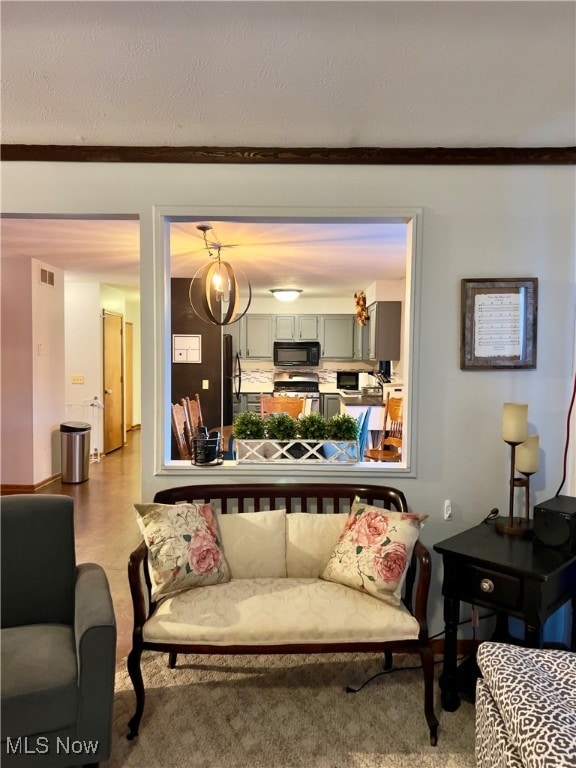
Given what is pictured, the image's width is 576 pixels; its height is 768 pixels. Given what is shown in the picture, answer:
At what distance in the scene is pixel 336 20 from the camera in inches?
59.1

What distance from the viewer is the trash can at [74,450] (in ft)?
18.1

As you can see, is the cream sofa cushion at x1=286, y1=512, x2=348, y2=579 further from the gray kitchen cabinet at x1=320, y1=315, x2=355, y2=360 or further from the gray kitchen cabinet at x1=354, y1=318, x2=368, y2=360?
the gray kitchen cabinet at x1=320, y1=315, x2=355, y2=360

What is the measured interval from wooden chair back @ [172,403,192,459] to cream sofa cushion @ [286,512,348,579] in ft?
4.65

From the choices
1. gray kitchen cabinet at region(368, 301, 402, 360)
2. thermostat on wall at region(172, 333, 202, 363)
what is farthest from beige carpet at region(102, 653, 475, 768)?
gray kitchen cabinet at region(368, 301, 402, 360)

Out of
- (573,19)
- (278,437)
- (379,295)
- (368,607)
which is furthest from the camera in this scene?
(379,295)

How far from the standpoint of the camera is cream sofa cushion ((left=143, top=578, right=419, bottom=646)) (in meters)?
1.92

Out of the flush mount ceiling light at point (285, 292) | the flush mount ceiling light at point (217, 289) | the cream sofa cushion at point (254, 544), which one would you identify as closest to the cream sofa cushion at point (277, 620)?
the cream sofa cushion at point (254, 544)

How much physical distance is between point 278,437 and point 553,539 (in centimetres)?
133

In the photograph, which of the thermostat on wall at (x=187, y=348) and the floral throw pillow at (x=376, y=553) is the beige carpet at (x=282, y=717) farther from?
the thermostat on wall at (x=187, y=348)

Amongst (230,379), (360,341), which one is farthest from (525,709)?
(360,341)

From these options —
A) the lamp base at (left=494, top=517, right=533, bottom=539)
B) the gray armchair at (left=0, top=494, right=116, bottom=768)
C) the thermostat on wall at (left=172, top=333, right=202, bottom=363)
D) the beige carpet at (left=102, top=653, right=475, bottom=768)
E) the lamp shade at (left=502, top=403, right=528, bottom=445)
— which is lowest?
the beige carpet at (left=102, top=653, right=475, bottom=768)

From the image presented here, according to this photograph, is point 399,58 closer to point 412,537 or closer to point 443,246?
point 443,246

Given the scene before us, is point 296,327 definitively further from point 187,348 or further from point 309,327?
point 187,348

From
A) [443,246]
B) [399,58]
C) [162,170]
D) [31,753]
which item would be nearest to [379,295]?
[443,246]
